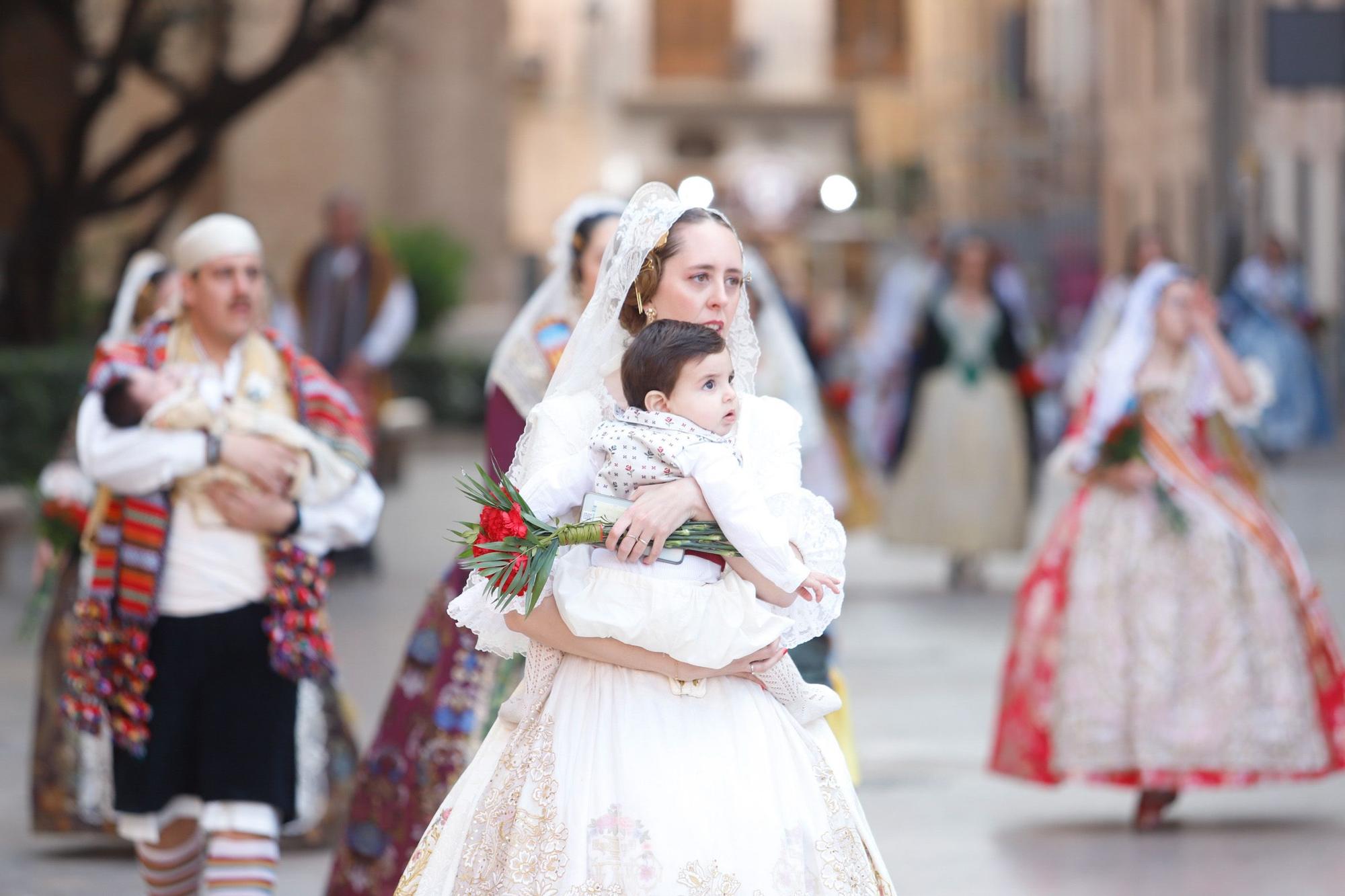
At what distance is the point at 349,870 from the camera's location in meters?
5.69

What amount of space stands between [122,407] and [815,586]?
225cm

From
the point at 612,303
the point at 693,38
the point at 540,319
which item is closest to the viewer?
the point at 612,303

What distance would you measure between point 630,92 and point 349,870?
56.5 m

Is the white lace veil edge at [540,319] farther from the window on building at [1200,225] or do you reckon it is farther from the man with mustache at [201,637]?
the window on building at [1200,225]

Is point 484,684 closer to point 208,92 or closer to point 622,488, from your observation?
point 622,488

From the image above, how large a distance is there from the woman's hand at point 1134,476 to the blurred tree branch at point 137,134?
8220mm

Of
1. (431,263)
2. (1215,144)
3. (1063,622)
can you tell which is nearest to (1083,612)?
(1063,622)

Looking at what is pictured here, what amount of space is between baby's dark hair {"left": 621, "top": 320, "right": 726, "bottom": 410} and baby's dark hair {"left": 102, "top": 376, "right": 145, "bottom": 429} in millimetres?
2007

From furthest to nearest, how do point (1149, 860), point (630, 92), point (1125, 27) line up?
point (630, 92) < point (1125, 27) < point (1149, 860)

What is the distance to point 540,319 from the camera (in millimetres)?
5719

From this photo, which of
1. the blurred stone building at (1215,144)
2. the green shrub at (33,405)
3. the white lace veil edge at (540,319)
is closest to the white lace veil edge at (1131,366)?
the white lace veil edge at (540,319)

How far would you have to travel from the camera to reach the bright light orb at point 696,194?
4473 millimetres

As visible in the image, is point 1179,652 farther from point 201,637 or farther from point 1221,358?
point 201,637

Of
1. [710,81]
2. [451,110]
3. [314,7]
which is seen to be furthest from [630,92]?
[314,7]
